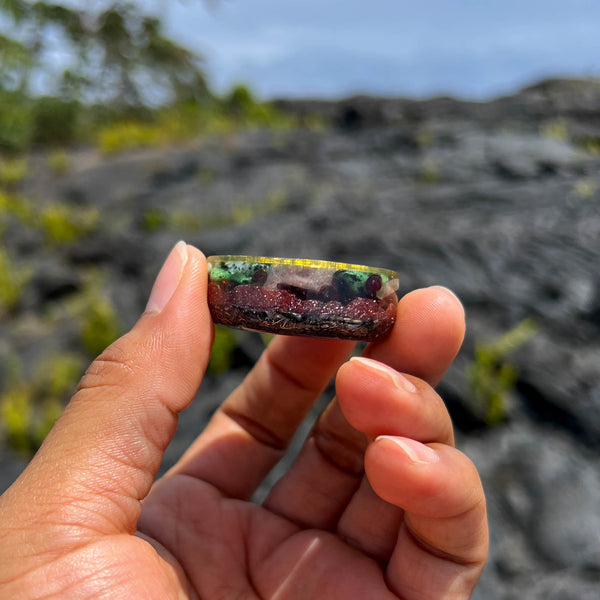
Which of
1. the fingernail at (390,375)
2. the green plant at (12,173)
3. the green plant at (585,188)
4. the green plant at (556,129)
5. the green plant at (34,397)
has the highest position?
the green plant at (556,129)

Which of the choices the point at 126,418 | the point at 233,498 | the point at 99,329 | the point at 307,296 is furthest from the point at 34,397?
the point at 307,296

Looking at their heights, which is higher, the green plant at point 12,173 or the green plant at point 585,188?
the green plant at point 12,173

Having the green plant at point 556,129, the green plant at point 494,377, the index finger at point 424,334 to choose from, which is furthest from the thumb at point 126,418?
the green plant at point 556,129

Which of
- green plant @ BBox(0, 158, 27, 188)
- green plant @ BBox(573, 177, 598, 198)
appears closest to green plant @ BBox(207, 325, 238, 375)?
green plant @ BBox(573, 177, 598, 198)

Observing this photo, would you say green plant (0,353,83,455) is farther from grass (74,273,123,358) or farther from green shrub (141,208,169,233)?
green shrub (141,208,169,233)

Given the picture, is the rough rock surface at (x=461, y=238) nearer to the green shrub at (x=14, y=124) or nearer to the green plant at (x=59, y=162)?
the green plant at (x=59, y=162)

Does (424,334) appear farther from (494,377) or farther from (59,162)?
(59,162)

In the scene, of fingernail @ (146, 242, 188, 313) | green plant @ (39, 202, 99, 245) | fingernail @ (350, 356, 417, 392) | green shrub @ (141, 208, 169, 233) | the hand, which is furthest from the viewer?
green plant @ (39, 202, 99, 245)
